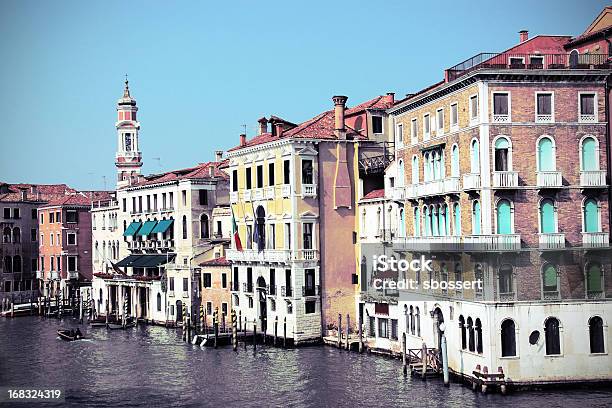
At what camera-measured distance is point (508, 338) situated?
1346 inches

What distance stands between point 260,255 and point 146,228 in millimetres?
16991

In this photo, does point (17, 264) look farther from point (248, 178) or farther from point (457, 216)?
point (457, 216)

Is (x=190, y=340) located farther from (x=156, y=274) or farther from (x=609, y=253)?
(x=609, y=253)

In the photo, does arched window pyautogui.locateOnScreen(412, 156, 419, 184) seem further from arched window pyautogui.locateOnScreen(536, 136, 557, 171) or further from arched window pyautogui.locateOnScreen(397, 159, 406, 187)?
arched window pyautogui.locateOnScreen(536, 136, 557, 171)

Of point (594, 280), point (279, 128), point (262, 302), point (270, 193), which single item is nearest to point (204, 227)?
point (262, 302)

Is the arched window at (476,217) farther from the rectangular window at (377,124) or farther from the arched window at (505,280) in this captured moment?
the rectangular window at (377,124)

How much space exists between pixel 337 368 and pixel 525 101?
1351 cm

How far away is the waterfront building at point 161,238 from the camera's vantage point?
62.2m

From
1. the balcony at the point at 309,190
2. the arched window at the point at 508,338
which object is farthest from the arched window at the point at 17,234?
the arched window at the point at 508,338

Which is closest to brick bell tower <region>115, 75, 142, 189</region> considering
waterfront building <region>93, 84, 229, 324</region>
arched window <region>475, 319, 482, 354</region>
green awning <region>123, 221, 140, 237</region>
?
waterfront building <region>93, 84, 229, 324</region>

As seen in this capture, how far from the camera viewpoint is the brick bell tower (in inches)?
3137

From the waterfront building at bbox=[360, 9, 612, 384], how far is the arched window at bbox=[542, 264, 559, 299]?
1.4 inches

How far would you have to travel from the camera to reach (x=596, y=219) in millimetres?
36500

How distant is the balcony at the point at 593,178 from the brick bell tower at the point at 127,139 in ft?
162
